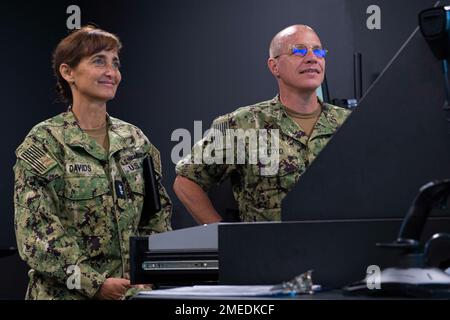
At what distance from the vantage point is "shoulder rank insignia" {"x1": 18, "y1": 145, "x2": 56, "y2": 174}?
3.01 m

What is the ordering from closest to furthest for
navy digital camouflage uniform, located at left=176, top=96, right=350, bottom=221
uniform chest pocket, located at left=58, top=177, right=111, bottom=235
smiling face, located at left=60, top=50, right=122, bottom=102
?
1. uniform chest pocket, located at left=58, top=177, right=111, bottom=235
2. smiling face, located at left=60, top=50, right=122, bottom=102
3. navy digital camouflage uniform, located at left=176, top=96, right=350, bottom=221

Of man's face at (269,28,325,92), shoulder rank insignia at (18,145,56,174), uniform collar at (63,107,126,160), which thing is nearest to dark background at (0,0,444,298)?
man's face at (269,28,325,92)

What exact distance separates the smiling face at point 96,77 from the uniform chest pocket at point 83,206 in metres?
0.35

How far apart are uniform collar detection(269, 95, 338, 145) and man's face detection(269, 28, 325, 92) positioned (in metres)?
0.10

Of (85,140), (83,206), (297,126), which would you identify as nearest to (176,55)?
(297,126)

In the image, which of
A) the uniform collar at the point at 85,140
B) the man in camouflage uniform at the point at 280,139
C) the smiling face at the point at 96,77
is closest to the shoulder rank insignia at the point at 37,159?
the uniform collar at the point at 85,140

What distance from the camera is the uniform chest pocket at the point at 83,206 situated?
10.1 ft

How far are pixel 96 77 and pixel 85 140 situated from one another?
0.27 m

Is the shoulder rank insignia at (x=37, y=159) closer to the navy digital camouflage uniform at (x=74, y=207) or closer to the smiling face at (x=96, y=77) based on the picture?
the navy digital camouflage uniform at (x=74, y=207)

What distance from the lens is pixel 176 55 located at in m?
5.27

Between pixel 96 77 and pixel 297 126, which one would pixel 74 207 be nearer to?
pixel 96 77

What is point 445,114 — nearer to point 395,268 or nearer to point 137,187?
point 395,268

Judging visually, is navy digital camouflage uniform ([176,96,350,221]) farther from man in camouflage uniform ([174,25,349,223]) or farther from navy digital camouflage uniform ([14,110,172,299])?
navy digital camouflage uniform ([14,110,172,299])
